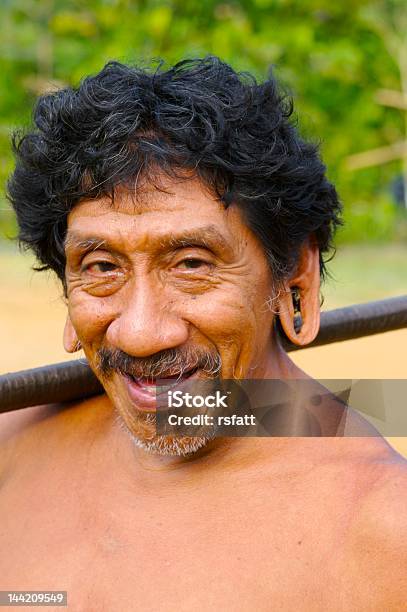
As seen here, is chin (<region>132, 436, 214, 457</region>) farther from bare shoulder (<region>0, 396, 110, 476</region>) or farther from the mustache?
bare shoulder (<region>0, 396, 110, 476</region>)

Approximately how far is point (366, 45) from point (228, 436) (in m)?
11.7

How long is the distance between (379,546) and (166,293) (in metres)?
0.71

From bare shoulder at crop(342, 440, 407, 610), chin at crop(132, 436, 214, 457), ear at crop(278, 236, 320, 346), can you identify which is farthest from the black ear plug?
bare shoulder at crop(342, 440, 407, 610)

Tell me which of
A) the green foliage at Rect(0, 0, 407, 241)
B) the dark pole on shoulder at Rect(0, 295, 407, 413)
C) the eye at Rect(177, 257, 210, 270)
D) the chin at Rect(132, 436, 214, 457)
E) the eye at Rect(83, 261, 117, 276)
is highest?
the eye at Rect(177, 257, 210, 270)

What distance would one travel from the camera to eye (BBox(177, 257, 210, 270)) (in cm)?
202

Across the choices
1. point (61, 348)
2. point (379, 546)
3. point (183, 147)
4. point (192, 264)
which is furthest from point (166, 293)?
point (61, 348)

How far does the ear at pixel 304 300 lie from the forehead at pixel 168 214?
0.29 m

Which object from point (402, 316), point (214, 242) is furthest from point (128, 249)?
point (402, 316)

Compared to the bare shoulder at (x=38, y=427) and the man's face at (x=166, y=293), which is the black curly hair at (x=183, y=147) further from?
the bare shoulder at (x=38, y=427)

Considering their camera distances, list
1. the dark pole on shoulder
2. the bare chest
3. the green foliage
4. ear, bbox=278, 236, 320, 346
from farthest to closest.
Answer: the green foliage
the dark pole on shoulder
ear, bbox=278, 236, 320, 346
the bare chest

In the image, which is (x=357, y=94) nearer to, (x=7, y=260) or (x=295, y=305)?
(x=7, y=260)

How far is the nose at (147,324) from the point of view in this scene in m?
1.93

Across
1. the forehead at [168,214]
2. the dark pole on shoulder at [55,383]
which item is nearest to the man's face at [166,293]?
the forehead at [168,214]

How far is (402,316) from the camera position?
287cm
